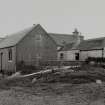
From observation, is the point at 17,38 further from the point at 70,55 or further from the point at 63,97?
the point at 63,97

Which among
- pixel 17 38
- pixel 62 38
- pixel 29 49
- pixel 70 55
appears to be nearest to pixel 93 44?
pixel 70 55

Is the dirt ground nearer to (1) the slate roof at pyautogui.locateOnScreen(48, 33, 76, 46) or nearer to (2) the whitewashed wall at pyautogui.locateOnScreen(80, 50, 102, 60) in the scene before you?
(2) the whitewashed wall at pyautogui.locateOnScreen(80, 50, 102, 60)

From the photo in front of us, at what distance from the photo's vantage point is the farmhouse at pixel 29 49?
94.6 ft

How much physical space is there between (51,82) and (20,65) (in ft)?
40.2

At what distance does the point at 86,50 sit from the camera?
116ft

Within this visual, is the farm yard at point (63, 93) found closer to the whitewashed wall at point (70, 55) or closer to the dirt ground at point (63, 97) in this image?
the dirt ground at point (63, 97)

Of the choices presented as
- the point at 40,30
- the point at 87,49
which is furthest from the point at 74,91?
the point at 87,49

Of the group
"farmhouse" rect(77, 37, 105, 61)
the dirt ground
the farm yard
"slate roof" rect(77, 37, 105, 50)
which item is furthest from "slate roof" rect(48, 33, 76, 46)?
the dirt ground

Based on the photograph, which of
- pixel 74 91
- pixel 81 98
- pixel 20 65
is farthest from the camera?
pixel 20 65

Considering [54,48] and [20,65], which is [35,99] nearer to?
[20,65]

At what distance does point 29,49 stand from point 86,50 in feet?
38.5

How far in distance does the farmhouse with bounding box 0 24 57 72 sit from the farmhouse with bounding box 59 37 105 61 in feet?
21.9

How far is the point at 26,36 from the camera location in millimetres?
29297

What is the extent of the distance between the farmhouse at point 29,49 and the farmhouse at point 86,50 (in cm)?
668
